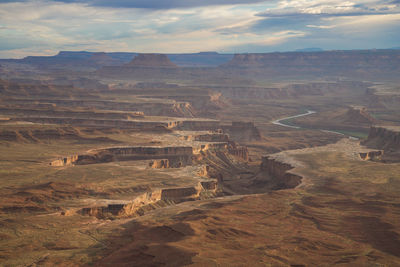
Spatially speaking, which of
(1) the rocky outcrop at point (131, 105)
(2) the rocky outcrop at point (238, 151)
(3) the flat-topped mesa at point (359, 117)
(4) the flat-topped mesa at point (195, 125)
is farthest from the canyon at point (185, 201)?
(1) the rocky outcrop at point (131, 105)

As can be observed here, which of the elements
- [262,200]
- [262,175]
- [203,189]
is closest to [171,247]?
[262,200]

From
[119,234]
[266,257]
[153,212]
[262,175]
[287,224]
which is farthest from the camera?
[262,175]

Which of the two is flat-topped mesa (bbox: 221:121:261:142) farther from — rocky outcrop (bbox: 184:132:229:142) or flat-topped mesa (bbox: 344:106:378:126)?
flat-topped mesa (bbox: 344:106:378:126)

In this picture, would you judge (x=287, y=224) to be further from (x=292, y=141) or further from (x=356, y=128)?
(x=356, y=128)

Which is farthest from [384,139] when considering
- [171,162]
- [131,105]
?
[131,105]

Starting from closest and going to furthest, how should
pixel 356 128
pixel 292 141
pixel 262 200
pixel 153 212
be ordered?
pixel 153 212 → pixel 262 200 → pixel 292 141 → pixel 356 128

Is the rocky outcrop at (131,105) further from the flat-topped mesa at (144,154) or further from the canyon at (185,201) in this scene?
the flat-topped mesa at (144,154)

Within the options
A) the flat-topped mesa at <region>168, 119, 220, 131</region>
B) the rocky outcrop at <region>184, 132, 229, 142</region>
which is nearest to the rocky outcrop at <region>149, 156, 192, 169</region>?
the rocky outcrop at <region>184, 132, 229, 142</region>
